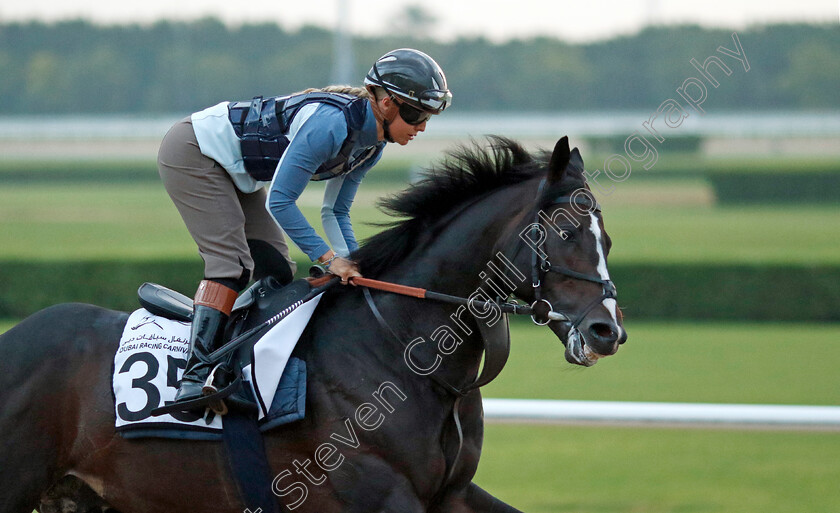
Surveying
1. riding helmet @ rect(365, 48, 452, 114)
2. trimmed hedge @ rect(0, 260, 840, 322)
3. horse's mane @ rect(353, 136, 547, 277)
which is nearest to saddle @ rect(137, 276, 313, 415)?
horse's mane @ rect(353, 136, 547, 277)

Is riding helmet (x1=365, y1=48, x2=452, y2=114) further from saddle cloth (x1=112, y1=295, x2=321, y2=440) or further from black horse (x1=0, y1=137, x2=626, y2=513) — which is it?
saddle cloth (x1=112, y1=295, x2=321, y2=440)

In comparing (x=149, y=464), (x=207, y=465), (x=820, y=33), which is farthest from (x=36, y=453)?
(x=820, y=33)

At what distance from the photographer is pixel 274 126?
3.06 m

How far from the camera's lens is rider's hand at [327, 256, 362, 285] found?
9.80 feet

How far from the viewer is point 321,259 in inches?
118

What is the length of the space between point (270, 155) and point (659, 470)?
3.17 m

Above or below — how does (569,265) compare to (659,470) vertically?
above

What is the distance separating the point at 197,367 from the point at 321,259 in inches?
19.5

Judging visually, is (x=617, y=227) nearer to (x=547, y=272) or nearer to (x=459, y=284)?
(x=459, y=284)

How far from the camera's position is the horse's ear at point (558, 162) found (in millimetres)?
2832

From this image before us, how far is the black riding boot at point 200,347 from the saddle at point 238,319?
3 cm

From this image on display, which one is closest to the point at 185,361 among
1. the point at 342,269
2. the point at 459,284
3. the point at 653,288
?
the point at 342,269

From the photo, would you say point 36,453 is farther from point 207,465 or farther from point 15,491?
point 207,465

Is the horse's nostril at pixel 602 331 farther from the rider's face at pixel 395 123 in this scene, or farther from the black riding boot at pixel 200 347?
the black riding boot at pixel 200 347
